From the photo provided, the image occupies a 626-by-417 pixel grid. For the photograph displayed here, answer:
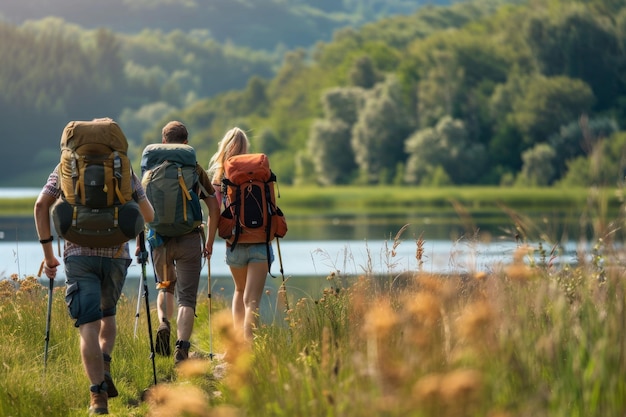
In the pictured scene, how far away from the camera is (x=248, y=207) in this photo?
8250 millimetres

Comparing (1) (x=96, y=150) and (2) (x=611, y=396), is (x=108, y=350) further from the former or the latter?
(2) (x=611, y=396)

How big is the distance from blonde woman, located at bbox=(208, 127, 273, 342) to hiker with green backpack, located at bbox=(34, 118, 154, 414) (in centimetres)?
174

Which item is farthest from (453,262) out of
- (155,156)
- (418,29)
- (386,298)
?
(418,29)

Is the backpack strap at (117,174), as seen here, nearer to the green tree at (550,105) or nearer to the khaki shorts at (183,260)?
the khaki shorts at (183,260)

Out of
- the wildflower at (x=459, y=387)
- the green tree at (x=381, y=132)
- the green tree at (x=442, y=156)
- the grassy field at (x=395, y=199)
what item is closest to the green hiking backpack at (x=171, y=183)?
the wildflower at (x=459, y=387)

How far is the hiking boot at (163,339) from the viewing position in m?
8.80

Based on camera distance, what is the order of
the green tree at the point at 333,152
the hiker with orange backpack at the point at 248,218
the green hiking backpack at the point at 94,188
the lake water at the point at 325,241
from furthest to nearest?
the green tree at the point at 333,152
the lake water at the point at 325,241
the hiker with orange backpack at the point at 248,218
the green hiking backpack at the point at 94,188

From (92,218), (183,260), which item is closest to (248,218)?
(183,260)

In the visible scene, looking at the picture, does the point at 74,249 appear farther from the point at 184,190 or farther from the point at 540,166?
the point at 540,166

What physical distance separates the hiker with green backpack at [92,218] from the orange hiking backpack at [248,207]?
5.28 feet

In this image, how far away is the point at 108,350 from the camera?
7004 millimetres

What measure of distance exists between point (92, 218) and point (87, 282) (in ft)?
1.32

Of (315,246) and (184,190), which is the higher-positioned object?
(184,190)

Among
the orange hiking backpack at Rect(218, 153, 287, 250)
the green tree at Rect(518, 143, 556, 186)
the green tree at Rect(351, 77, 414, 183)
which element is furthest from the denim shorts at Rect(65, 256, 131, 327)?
the green tree at Rect(351, 77, 414, 183)
